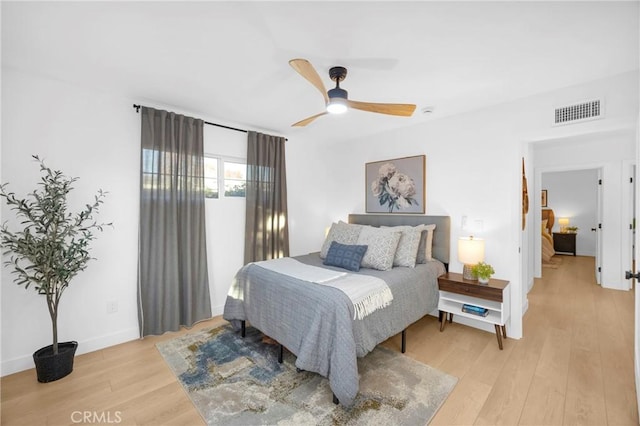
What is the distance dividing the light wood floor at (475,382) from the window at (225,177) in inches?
63.6

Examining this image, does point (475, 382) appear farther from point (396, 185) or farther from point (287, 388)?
point (396, 185)

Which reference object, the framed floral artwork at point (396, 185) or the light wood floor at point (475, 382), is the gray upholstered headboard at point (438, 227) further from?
the light wood floor at point (475, 382)

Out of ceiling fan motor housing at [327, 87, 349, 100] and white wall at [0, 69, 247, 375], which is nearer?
ceiling fan motor housing at [327, 87, 349, 100]

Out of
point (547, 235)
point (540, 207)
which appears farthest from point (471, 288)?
point (547, 235)

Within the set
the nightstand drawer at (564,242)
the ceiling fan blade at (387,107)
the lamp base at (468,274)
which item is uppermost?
the ceiling fan blade at (387,107)

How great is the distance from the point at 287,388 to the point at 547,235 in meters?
7.53

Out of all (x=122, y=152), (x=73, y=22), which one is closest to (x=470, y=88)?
(x=73, y=22)

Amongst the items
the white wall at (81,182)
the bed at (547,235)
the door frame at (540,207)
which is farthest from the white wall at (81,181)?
the bed at (547,235)

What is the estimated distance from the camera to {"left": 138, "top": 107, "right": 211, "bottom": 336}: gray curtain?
277cm

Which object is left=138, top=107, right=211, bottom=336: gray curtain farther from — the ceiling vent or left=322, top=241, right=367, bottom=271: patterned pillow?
the ceiling vent

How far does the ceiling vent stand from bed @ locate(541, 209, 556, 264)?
5.10 meters

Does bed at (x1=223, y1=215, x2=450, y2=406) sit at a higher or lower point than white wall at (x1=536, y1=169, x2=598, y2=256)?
lower

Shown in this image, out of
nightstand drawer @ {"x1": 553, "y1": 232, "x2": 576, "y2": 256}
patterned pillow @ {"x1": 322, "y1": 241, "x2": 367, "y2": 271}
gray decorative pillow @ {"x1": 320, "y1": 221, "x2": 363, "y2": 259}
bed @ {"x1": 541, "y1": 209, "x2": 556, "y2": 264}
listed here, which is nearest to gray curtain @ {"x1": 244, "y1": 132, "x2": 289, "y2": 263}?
gray decorative pillow @ {"x1": 320, "y1": 221, "x2": 363, "y2": 259}

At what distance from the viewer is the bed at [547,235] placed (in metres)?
6.31
